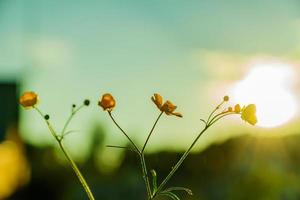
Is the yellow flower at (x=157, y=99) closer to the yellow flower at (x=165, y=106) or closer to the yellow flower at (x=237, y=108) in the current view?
the yellow flower at (x=165, y=106)

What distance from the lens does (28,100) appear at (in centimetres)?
110

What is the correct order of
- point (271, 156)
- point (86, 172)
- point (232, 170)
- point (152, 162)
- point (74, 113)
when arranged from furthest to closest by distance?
point (86, 172)
point (152, 162)
point (232, 170)
point (271, 156)
point (74, 113)

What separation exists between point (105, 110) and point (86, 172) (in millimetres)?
13765

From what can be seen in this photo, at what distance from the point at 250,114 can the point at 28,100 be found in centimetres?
36

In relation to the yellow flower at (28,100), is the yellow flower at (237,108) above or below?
above

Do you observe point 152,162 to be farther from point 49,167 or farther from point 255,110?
point 255,110

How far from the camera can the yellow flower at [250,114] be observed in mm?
1092

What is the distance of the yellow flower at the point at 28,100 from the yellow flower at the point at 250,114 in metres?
0.34

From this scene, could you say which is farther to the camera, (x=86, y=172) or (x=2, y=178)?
(x=86, y=172)

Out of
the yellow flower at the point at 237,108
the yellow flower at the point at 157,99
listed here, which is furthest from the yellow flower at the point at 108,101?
the yellow flower at the point at 237,108

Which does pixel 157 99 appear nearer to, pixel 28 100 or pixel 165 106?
pixel 165 106

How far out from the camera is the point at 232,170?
40.1 feet

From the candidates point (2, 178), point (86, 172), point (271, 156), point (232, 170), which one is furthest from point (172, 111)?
point (86, 172)

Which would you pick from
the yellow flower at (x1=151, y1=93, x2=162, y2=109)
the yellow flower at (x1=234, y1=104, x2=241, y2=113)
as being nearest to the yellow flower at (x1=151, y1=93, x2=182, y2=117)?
the yellow flower at (x1=151, y1=93, x2=162, y2=109)
